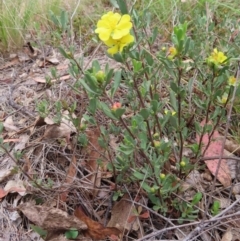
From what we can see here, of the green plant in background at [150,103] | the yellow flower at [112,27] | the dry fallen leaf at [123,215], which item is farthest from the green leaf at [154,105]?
the dry fallen leaf at [123,215]

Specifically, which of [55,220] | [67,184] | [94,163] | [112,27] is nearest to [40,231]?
[55,220]

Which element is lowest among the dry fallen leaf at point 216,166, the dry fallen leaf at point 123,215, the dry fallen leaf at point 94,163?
the dry fallen leaf at point 216,166

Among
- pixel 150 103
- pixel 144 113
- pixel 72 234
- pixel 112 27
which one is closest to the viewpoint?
pixel 112 27

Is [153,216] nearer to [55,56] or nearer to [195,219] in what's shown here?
[195,219]

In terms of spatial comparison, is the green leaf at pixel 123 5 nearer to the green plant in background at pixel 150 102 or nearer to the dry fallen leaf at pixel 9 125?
the green plant in background at pixel 150 102

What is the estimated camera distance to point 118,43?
1012 millimetres

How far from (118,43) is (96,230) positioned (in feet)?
2.03

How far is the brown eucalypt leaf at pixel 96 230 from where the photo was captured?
131 centimetres

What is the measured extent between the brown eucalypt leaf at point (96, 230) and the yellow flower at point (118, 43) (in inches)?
22.7

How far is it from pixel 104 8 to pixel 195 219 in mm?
2008

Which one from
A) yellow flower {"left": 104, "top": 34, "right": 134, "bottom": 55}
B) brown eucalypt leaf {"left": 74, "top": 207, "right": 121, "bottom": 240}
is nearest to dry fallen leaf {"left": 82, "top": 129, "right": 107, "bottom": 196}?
brown eucalypt leaf {"left": 74, "top": 207, "right": 121, "bottom": 240}

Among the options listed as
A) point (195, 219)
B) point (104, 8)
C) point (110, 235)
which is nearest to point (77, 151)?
point (110, 235)

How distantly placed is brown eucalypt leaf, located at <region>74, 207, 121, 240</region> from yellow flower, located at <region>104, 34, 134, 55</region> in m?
0.58

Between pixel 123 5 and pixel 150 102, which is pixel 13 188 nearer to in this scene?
pixel 150 102
